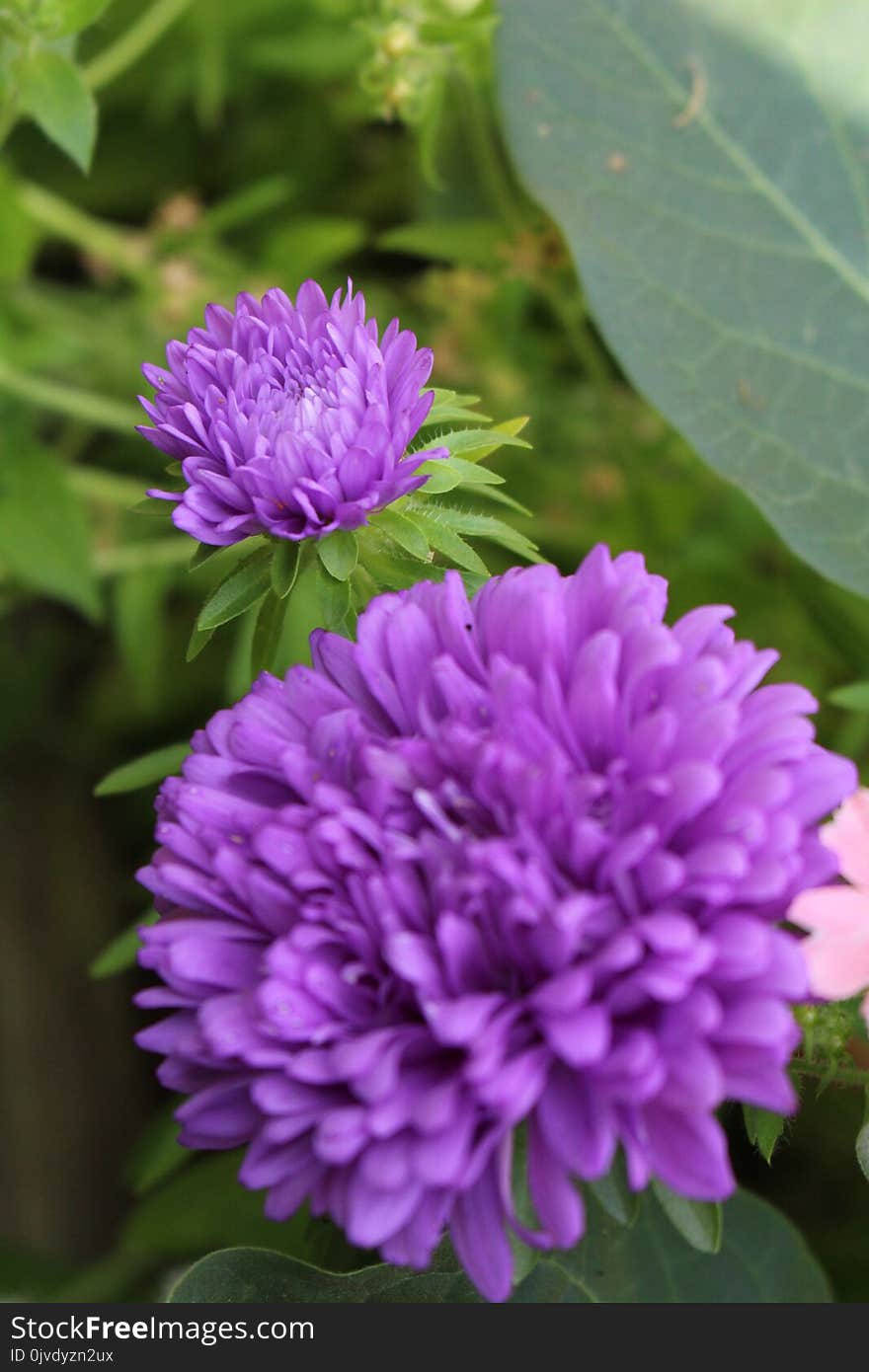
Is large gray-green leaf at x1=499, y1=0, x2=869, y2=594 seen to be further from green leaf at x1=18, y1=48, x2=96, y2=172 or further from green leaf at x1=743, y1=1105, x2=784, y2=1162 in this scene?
green leaf at x1=743, y1=1105, x2=784, y2=1162

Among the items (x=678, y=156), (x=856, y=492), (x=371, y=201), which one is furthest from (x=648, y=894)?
(x=371, y=201)

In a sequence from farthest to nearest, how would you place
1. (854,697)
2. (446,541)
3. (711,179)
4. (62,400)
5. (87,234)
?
(87,234)
(62,400)
(711,179)
(854,697)
(446,541)

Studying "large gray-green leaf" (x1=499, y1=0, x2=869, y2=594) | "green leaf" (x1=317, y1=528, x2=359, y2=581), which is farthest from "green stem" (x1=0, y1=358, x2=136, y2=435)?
"green leaf" (x1=317, y1=528, x2=359, y2=581)

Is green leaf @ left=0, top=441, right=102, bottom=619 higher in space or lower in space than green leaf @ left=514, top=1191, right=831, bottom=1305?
lower

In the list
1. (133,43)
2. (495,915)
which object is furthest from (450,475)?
(133,43)

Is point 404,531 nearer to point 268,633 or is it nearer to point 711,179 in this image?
point 268,633

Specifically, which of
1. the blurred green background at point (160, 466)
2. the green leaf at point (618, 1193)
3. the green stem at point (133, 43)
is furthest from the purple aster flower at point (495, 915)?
the green stem at point (133, 43)

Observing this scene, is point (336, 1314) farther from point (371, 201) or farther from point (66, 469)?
point (371, 201)

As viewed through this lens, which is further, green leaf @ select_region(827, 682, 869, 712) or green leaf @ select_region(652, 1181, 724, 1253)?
green leaf @ select_region(827, 682, 869, 712)
